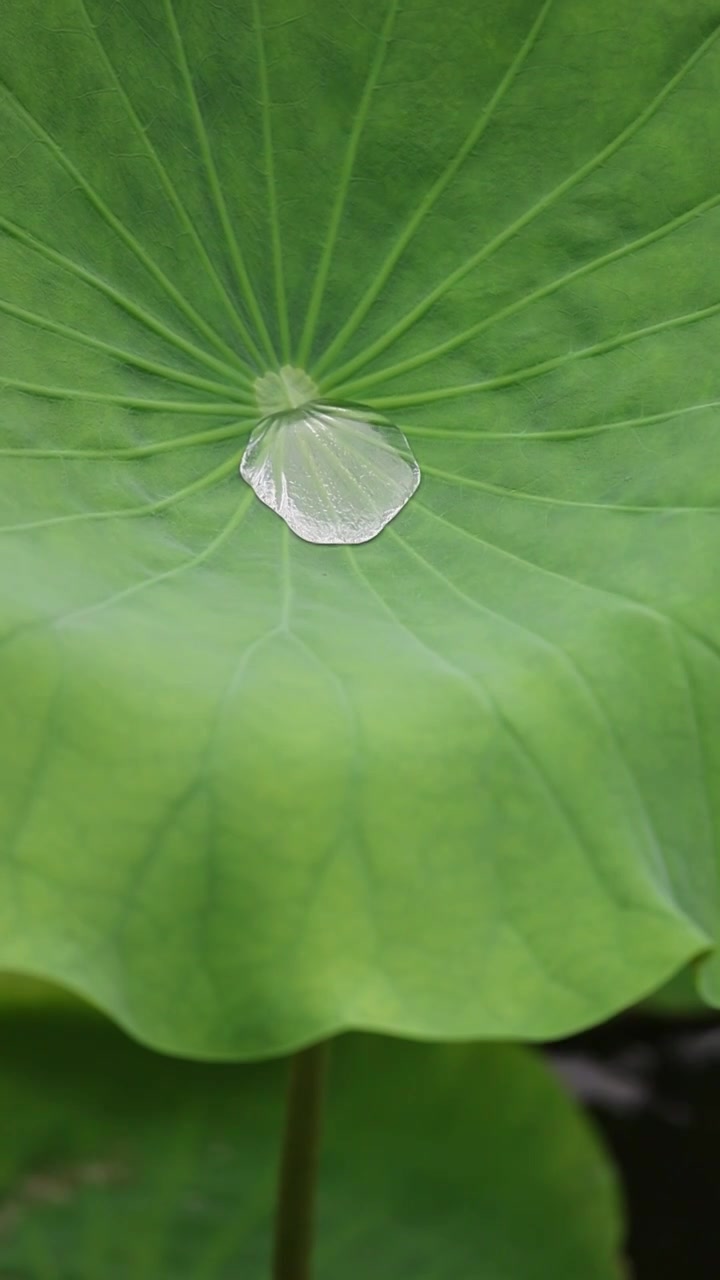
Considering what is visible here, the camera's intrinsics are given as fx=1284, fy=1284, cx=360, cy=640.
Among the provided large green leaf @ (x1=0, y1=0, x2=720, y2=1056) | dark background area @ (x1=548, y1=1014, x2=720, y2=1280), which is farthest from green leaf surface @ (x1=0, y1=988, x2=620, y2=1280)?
large green leaf @ (x1=0, y1=0, x2=720, y2=1056)

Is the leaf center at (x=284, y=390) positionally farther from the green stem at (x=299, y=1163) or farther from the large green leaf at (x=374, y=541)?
the green stem at (x=299, y=1163)

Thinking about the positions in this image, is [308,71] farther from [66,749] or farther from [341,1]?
[66,749]

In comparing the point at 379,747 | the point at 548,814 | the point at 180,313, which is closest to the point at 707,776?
the point at 548,814

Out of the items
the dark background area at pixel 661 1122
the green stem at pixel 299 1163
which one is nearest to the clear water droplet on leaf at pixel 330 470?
the green stem at pixel 299 1163

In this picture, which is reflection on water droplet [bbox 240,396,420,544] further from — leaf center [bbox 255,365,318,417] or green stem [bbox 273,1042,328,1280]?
green stem [bbox 273,1042,328,1280]

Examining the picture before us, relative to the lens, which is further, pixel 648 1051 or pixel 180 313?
pixel 648 1051

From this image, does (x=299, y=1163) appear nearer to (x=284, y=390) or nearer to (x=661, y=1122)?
(x=284, y=390)
